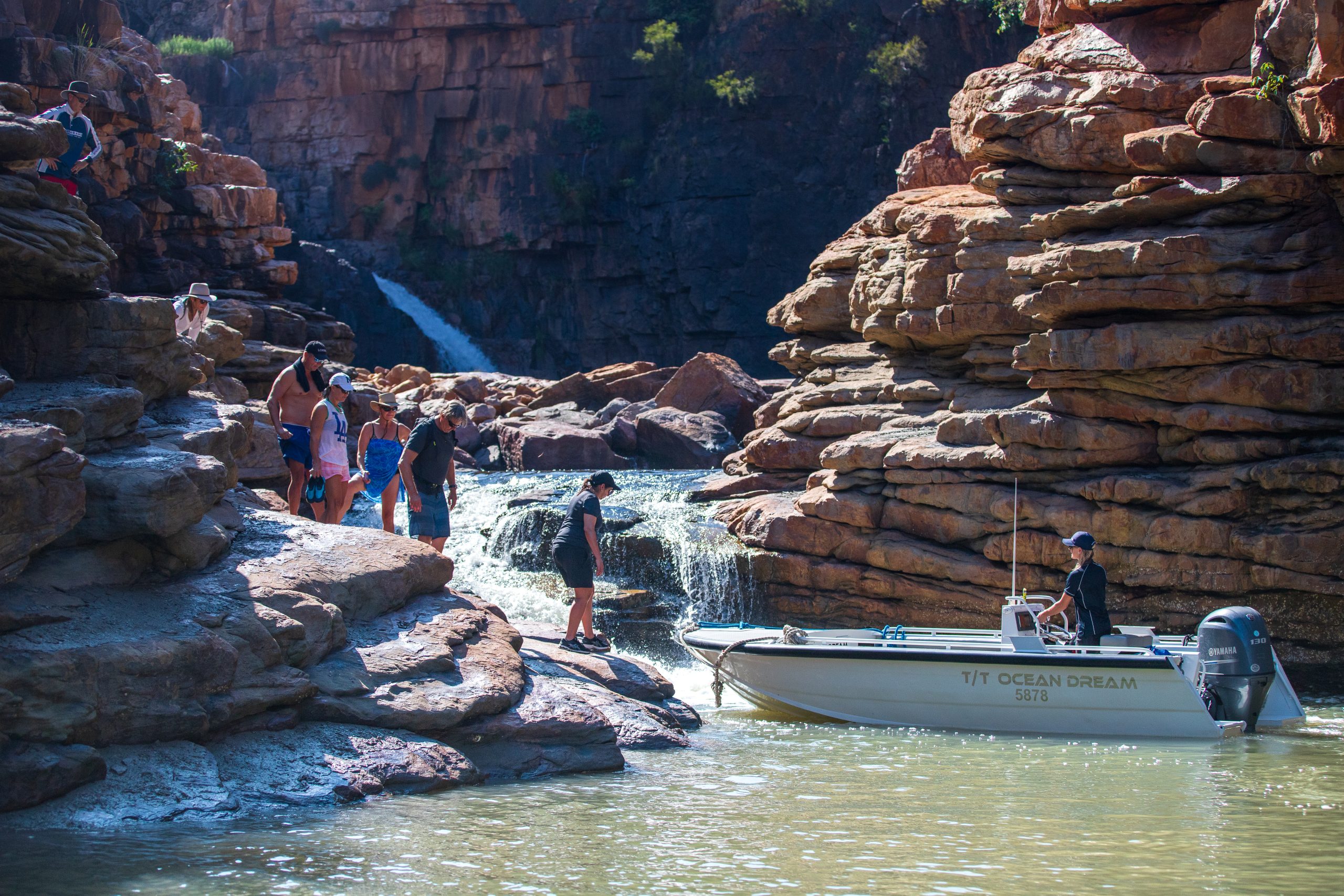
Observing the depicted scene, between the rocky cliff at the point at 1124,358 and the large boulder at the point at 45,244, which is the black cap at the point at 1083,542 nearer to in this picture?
the rocky cliff at the point at 1124,358

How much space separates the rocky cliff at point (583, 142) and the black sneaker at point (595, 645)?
29.5 metres

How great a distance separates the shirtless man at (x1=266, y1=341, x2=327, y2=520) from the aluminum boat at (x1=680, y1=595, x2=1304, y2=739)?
4210 millimetres

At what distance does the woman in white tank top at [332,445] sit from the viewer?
10.0m

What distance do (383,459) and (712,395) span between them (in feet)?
42.1

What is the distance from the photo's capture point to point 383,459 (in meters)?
11.1

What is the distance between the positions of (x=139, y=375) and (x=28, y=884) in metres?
4.44

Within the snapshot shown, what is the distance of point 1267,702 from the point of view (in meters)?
9.55

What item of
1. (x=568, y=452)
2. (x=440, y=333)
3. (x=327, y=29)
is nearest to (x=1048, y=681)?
(x=568, y=452)

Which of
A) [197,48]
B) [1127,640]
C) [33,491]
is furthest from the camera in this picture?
[197,48]

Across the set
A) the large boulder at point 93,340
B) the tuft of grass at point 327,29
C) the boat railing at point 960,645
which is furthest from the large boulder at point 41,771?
the tuft of grass at point 327,29

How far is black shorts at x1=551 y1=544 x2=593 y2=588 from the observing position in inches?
390

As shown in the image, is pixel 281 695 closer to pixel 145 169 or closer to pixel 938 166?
pixel 938 166

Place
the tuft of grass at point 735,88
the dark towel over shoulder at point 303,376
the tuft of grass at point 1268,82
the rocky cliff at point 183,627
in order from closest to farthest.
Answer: the rocky cliff at point 183,627, the dark towel over shoulder at point 303,376, the tuft of grass at point 1268,82, the tuft of grass at point 735,88

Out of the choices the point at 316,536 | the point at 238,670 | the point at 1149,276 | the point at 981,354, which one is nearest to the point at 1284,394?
the point at 1149,276
